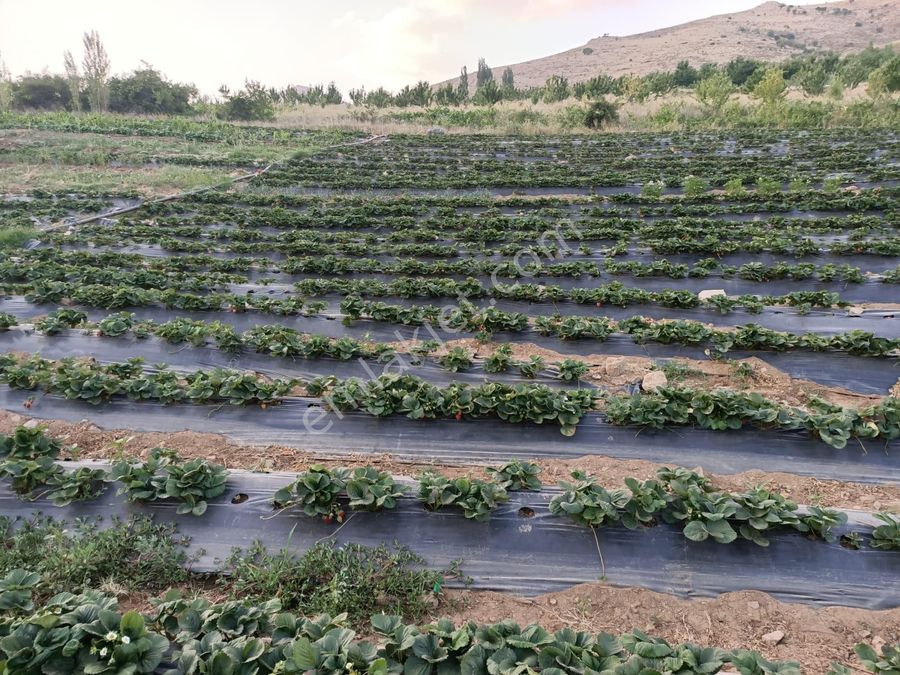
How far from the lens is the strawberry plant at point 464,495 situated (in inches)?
153

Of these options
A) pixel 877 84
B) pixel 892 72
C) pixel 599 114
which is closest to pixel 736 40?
pixel 892 72

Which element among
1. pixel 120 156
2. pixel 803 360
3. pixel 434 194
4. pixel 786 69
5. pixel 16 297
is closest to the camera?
pixel 803 360

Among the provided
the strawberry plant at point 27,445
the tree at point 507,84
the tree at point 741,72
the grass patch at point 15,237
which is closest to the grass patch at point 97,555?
the strawberry plant at point 27,445

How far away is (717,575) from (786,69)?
58.0 m

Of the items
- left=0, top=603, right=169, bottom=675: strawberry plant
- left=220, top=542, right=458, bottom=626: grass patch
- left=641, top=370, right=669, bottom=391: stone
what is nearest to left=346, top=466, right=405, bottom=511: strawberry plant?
left=220, top=542, right=458, bottom=626: grass patch

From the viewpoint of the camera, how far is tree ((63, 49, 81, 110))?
3983 cm

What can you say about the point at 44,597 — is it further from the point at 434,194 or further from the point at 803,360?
the point at 434,194

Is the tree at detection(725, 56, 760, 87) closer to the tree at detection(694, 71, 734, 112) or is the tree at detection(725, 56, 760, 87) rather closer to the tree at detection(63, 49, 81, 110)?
the tree at detection(694, 71, 734, 112)

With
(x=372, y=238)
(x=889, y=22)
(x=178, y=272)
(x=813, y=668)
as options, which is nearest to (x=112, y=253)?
(x=178, y=272)

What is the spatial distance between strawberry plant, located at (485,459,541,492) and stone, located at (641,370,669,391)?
242 cm

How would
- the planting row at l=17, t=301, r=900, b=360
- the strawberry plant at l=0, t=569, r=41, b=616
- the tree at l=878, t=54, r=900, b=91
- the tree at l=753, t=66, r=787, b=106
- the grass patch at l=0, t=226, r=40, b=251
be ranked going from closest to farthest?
the strawberry plant at l=0, t=569, r=41, b=616, the planting row at l=17, t=301, r=900, b=360, the grass patch at l=0, t=226, r=40, b=251, the tree at l=878, t=54, r=900, b=91, the tree at l=753, t=66, r=787, b=106

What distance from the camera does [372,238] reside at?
458 inches

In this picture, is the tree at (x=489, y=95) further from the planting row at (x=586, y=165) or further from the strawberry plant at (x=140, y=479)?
the strawberry plant at (x=140, y=479)

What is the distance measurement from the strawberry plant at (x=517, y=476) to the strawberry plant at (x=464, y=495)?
0.18m
